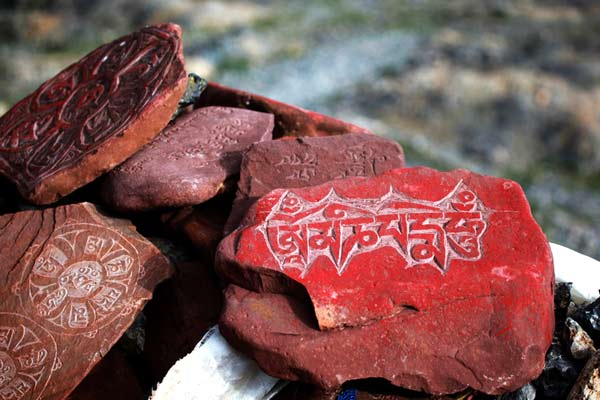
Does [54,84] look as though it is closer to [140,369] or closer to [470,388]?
[140,369]

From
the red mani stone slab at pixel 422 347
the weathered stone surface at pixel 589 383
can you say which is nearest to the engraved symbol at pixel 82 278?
the red mani stone slab at pixel 422 347

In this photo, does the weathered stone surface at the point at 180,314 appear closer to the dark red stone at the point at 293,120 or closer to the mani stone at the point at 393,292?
the mani stone at the point at 393,292

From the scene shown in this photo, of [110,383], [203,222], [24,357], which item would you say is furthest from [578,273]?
[24,357]

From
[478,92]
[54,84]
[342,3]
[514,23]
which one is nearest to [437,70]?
[478,92]

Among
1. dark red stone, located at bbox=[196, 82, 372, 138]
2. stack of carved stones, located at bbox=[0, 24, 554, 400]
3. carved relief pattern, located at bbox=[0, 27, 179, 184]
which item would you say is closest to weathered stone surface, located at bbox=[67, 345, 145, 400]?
stack of carved stones, located at bbox=[0, 24, 554, 400]

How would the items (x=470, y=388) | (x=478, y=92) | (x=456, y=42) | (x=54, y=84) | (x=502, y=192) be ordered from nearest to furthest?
(x=470, y=388)
(x=502, y=192)
(x=54, y=84)
(x=478, y=92)
(x=456, y=42)

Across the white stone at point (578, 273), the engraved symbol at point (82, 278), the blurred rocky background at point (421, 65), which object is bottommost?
the blurred rocky background at point (421, 65)
